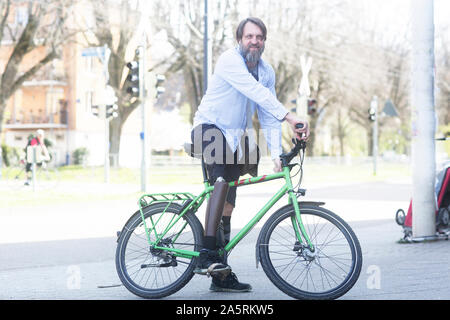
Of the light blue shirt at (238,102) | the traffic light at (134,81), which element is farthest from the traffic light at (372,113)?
the light blue shirt at (238,102)

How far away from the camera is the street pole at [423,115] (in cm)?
779

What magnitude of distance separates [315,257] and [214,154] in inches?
38.1

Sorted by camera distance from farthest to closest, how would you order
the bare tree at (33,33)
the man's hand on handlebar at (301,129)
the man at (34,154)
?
1. the bare tree at (33,33)
2. the man at (34,154)
3. the man's hand on handlebar at (301,129)

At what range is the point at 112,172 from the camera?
30.8 meters

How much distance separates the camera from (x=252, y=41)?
491 centimetres

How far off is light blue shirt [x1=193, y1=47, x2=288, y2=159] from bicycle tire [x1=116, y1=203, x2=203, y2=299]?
617mm

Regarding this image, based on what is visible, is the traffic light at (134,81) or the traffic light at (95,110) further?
the traffic light at (95,110)

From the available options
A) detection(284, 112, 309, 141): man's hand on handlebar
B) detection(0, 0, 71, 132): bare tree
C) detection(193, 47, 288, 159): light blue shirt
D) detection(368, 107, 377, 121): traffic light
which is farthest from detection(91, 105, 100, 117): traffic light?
detection(284, 112, 309, 141): man's hand on handlebar

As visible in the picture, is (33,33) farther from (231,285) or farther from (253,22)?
(231,285)

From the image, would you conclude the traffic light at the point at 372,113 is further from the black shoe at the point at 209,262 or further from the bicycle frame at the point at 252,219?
the black shoe at the point at 209,262

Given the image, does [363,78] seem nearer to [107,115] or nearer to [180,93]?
[180,93]

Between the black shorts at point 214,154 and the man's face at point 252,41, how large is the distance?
539 millimetres
